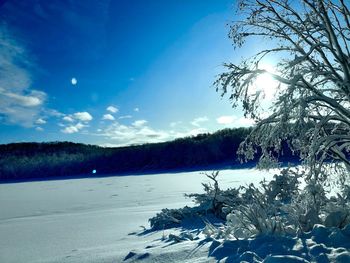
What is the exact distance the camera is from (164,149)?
48.4m

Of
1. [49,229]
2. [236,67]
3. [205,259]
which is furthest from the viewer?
[49,229]

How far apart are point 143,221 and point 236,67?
Result: 454 cm

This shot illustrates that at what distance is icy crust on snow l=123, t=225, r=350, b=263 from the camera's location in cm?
323

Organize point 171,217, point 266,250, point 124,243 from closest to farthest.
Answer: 1. point 266,250
2. point 124,243
3. point 171,217

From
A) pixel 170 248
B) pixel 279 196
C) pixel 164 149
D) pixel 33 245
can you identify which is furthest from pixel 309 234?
pixel 164 149

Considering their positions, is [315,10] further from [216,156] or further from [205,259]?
[216,156]

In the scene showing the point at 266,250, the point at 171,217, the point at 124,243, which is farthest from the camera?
the point at 171,217

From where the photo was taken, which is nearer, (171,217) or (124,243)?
(124,243)

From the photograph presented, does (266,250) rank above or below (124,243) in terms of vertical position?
above

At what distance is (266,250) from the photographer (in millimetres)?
3561

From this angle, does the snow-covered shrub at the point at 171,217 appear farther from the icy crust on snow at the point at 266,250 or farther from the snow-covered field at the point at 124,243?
the icy crust on snow at the point at 266,250

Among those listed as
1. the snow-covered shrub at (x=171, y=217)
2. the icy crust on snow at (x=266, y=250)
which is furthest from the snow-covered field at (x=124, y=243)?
the snow-covered shrub at (x=171, y=217)

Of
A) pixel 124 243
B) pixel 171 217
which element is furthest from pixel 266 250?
pixel 171 217

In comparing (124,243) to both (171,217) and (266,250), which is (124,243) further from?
(266,250)
